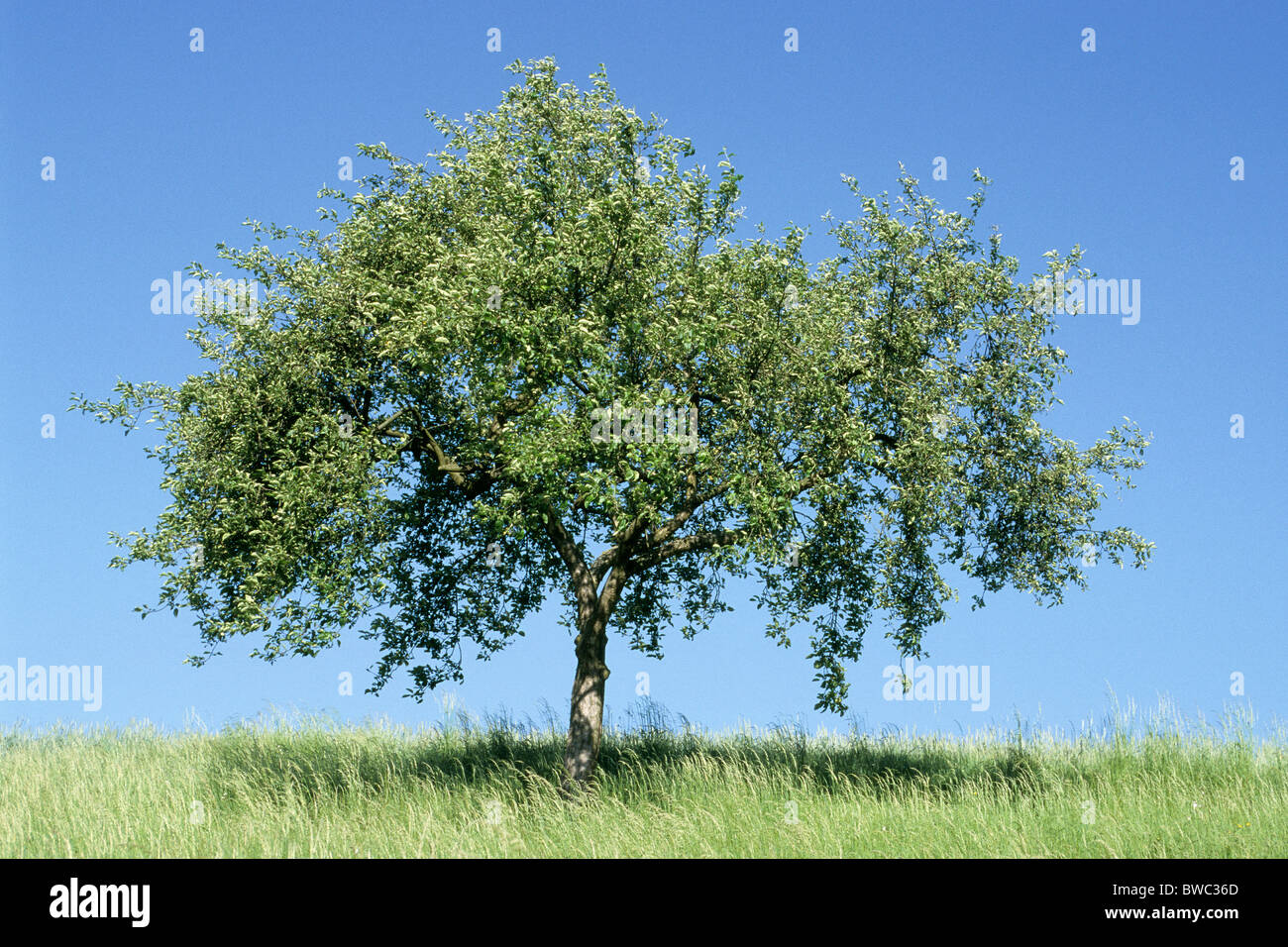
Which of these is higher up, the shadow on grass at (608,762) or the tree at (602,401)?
the tree at (602,401)

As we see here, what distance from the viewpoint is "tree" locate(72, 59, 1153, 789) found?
1947cm

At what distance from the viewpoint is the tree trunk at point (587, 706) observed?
2231cm

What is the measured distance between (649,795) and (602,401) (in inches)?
376

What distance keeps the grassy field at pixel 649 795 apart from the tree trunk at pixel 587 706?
23.2 inches

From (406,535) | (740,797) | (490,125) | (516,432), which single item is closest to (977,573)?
(740,797)

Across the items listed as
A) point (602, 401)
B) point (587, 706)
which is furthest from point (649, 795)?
point (602, 401)

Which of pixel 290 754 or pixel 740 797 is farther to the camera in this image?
pixel 290 754

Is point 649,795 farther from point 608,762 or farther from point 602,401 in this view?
point 602,401

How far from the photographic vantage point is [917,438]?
2003cm
